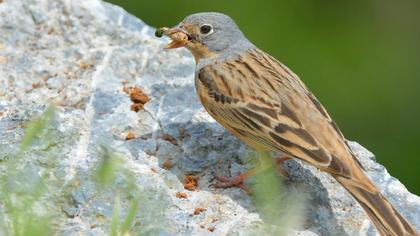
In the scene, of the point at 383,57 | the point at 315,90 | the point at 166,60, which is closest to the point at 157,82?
the point at 166,60

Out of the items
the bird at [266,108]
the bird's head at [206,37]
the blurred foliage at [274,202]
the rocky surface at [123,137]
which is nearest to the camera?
the blurred foliage at [274,202]

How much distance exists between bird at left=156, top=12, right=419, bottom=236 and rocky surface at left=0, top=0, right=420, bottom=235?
19 centimetres

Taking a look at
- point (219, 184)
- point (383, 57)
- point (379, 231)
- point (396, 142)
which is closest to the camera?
point (379, 231)

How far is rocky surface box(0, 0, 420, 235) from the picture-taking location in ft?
22.6

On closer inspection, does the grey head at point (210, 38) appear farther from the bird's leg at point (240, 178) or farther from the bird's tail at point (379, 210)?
the bird's tail at point (379, 210)

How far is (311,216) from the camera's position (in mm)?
7223

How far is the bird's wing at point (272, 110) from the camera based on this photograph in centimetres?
741

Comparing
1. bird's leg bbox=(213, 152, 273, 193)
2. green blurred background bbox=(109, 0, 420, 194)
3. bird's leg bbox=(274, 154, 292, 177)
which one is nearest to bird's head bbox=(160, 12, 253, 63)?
bird's leg bbox=(274, 154, 292, 177)

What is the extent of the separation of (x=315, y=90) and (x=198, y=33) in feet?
12.1

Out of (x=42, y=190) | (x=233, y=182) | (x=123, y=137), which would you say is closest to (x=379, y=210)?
(x=233, y=182)

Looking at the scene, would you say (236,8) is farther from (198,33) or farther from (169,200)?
(169,200)

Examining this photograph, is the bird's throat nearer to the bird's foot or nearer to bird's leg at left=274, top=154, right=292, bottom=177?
bird's leg at left=274, top=154, right=292, bottom=177

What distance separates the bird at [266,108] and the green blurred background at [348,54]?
351cm

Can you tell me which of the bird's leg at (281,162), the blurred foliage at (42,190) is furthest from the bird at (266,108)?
the blurred foliage at (42,190)
